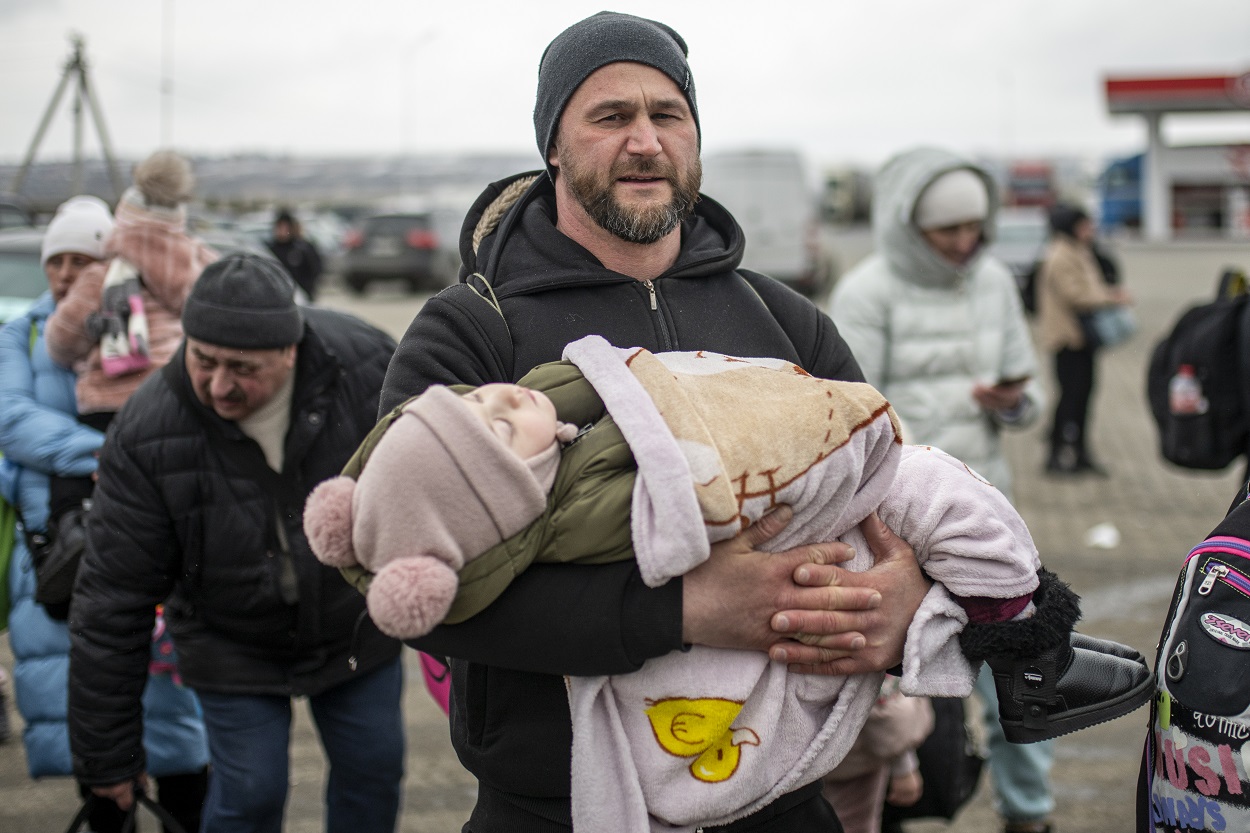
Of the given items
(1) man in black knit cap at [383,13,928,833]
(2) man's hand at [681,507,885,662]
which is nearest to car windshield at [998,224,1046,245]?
(1) man in black knit cap at [383,13,928,833]

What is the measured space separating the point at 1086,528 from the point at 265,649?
20.6 feet

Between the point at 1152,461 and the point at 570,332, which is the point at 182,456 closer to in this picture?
the point at 570,332

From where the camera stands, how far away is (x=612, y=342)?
2266mm

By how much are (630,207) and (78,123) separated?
16.8m

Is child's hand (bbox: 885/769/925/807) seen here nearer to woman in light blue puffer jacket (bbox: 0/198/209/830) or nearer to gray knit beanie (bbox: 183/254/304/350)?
gray knit beanie (bbox: 183/254/304/350)

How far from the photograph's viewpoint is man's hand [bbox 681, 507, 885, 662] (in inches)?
76.1

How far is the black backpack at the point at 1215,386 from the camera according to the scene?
3.80 metres

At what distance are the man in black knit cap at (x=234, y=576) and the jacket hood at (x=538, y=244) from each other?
3.63 feet

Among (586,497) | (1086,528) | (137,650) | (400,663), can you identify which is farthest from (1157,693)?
(1086,528)

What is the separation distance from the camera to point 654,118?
93.0 inches

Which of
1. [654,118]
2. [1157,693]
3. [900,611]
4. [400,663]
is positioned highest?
[654,118]

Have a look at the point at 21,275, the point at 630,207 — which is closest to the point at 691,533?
the point at 630,207

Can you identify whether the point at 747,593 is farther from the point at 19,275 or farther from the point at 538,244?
the point at 19,275

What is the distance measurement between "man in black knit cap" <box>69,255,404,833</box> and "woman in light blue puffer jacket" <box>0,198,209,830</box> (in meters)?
0.60
